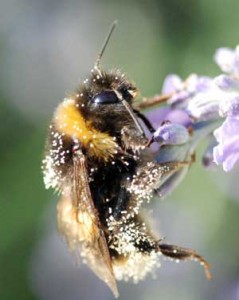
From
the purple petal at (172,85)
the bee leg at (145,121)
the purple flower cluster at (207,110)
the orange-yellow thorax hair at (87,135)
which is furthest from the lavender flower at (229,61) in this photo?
the orange-yellow thorax hair at (87,135)

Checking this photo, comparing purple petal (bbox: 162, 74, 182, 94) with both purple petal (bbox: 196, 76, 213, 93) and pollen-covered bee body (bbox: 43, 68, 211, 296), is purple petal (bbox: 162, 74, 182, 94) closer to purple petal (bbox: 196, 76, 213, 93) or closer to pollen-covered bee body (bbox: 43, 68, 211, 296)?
purple petal (bbox: 196, 76, 213, 93)

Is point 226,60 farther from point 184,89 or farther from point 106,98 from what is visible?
point 106,98

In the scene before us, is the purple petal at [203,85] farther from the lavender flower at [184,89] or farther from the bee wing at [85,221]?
the bee wing at [85,221]

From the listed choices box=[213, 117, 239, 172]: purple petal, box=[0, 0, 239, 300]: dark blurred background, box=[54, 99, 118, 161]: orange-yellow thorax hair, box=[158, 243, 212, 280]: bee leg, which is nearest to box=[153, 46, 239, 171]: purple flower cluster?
box=[213, 117, 239, 172]: purple petal

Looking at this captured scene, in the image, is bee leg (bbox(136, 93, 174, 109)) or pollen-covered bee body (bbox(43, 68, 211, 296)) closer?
pollen-covered bee body (bbox(43, 68, 211, 296))

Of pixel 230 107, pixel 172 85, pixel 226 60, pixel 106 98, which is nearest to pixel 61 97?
pixel 172 85

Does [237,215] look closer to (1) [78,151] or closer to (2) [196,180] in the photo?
(2) [196,180]

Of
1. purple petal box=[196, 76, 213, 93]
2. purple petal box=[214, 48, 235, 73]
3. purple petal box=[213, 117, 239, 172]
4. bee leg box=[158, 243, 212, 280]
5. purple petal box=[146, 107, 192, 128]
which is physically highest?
purple petal box=[214, 48, 235, 73]

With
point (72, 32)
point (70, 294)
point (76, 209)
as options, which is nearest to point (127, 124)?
point (76, 209)
